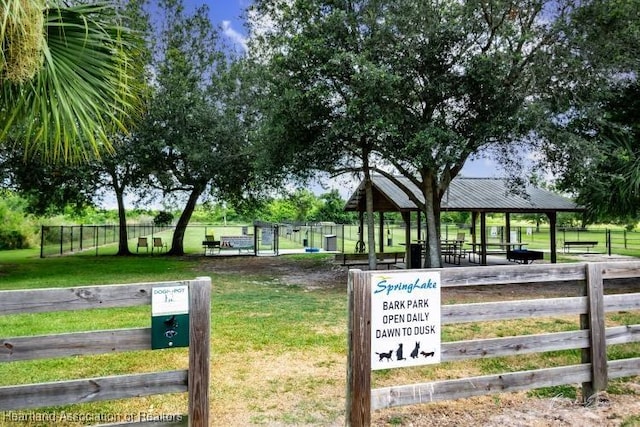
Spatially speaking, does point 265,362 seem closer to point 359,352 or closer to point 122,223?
point 359,352

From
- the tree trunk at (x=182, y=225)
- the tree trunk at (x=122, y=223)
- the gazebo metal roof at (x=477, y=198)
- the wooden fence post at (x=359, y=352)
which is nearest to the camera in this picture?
the wooden fence post at (x=359, y=352)

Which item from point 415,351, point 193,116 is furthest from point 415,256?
point 415,351

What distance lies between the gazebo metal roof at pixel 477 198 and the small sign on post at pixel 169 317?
15192 millimetres

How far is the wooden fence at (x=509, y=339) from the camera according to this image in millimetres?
3305

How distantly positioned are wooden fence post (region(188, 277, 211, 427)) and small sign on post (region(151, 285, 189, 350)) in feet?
0.13

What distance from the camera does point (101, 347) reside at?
2887 mm

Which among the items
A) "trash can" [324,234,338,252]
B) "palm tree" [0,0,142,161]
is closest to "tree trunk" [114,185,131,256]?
"trash can" [324,234,338,252]

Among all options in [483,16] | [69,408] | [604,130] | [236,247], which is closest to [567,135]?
[604,130]

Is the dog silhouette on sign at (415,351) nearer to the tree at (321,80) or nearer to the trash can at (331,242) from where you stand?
the tree at (321,80)

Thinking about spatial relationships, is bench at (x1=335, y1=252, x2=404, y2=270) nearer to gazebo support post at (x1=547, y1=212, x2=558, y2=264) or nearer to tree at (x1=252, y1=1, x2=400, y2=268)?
tree at (x1=252, y1=1, x2=400, y2=268)

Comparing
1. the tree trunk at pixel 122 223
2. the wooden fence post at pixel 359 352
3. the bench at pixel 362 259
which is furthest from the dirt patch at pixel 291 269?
the wooden fence post at pixel 359 352

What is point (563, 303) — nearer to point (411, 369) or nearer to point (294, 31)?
point (411, 369)

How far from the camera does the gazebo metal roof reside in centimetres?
1800

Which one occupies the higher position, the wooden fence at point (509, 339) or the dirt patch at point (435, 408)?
the wooden fence at point (509, 339)
